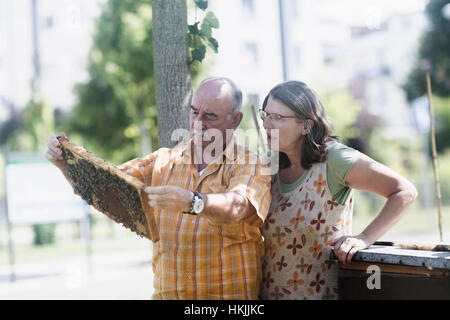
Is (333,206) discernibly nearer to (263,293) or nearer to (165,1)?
(263,293)

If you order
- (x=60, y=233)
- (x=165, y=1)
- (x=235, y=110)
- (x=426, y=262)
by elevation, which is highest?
(x=165, y=1)

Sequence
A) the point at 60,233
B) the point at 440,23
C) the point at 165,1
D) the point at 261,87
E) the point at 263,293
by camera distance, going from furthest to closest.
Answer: the point at 261,87 < the point at 440,23 < the point at 60,233 < the point at 165,1 < the point at 263,293

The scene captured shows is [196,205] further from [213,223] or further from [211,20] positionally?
[211,20]

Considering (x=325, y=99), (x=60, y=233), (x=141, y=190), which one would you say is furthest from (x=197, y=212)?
Answer: (x=325, y=99)

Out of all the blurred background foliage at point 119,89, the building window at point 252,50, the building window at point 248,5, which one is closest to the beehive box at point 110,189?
the blurred background foliage at point 119,89

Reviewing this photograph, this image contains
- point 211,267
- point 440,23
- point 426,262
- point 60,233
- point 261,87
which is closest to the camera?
point 426,262

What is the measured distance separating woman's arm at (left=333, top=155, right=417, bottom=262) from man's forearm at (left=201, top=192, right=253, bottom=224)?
0.59 meters

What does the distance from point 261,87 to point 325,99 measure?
9.62 meters

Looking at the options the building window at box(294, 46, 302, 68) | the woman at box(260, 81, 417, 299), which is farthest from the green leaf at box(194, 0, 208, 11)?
the building window at box(294, 46, 302, 68)

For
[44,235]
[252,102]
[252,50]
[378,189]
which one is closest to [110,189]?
[378,189]

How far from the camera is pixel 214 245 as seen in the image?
3.09 metres

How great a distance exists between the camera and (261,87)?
116 ft

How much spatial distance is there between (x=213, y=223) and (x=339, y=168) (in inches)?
29.5

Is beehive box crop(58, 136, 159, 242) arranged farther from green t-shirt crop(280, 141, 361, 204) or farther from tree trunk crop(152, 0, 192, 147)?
tree trunk crop(152, 0, 192, 147)
